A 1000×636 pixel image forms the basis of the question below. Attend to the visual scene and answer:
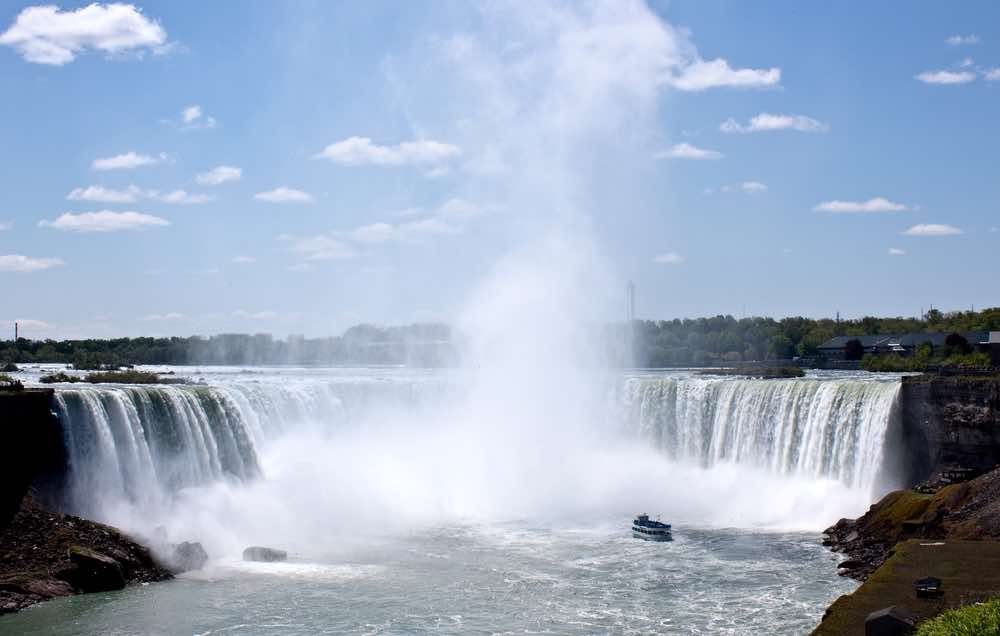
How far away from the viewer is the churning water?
23828 millimetres

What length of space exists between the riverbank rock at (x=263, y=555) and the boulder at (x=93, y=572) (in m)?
3.82

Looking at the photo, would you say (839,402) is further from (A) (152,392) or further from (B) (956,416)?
(A) (152,392)

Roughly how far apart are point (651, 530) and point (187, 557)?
12766 millimetres

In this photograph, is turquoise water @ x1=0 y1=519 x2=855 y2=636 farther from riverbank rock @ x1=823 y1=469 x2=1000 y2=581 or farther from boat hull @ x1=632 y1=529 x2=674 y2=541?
riverbank rock @ x1=823 y1=469 x2=1000 y2=581

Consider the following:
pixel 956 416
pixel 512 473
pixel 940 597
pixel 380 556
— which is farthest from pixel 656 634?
pixel 512 473

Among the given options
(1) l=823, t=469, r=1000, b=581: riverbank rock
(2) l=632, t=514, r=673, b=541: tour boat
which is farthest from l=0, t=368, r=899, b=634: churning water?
(1) l=823, t=469, r=1000, b=581: riverbank rock

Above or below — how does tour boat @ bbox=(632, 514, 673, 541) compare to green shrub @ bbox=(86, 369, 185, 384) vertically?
below

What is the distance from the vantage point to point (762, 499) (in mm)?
38094

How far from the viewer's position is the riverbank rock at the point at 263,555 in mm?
29062

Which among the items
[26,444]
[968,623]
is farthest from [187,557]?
[968,623]

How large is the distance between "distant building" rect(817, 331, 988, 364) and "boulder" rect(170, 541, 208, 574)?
5127 cm

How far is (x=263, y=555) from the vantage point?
2909cm

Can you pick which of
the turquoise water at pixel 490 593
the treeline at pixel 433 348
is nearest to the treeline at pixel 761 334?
the treeline at pixel 433 348

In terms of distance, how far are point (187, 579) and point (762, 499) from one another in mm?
19841
